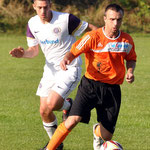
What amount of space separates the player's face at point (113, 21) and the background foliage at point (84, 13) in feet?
76.9

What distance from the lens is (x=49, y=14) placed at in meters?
6.95

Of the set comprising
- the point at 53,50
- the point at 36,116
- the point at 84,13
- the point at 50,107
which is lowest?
the point at 84,13

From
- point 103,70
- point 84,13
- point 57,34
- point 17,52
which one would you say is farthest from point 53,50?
point 84,13

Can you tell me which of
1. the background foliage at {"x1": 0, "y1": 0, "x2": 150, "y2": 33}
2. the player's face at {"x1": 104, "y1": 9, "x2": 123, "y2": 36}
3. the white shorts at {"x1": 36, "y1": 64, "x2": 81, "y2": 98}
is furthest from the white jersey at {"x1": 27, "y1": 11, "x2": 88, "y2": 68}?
the background foliage at {"x1": 0, "y1": 0, "x2": 150, "y2": 33}

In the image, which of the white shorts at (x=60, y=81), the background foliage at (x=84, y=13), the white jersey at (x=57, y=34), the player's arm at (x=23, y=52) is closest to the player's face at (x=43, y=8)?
the white jersey at (x=57, y=34)

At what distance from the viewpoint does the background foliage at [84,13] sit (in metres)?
29.2

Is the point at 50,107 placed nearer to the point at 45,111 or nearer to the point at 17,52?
the point at 45,111

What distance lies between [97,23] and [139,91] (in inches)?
738

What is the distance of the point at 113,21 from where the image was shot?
5.63 meters

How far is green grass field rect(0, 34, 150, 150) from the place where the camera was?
6906 millimetres

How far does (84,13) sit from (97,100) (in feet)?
86.2

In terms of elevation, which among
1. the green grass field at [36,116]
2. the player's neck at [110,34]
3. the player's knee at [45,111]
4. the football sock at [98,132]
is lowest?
the green grass field at [36,116]

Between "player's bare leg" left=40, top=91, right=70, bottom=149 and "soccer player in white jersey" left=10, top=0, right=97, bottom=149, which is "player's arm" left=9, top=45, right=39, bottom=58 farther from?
"player's bare leg" left=40, top=91, right=70, bottom=149

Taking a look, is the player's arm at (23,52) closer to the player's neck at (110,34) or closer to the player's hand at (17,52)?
the player's hand at (17,52)
